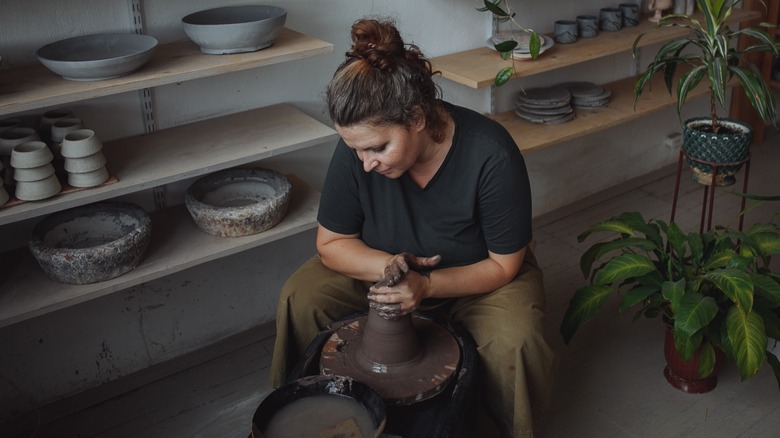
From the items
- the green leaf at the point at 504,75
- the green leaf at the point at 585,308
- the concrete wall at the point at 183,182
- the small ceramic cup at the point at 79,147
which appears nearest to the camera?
the small ceramic cup at the point at 79,147

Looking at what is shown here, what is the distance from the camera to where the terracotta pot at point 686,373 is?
2271 mm

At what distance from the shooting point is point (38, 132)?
2041 mm

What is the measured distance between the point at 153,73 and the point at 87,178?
302 millimetres

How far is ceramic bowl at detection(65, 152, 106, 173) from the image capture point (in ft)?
6.13

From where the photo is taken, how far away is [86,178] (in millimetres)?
1889

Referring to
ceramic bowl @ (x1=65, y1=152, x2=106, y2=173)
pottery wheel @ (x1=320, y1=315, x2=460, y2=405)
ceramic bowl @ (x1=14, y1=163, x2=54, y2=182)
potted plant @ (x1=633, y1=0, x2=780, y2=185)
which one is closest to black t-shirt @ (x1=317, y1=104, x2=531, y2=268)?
pottery wheel @ (x1=320, y1=315, x2=460, y2=405)

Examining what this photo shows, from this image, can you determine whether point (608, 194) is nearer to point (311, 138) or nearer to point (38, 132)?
point (311, 138)

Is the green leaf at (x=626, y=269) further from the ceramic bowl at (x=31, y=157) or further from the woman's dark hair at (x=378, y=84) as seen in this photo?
the ceramic bowl at (x=31, y=157)

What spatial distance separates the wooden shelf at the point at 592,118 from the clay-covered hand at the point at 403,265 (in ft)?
3.34

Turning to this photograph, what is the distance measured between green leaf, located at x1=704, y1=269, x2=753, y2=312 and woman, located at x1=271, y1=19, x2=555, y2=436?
0.48m

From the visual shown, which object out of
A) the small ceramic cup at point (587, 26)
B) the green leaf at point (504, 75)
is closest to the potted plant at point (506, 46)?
the green leaf at point (504, 75)

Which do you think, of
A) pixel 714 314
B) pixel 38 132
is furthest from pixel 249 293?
pixel 714 314

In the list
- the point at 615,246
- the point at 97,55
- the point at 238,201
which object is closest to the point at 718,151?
the point at 615,246

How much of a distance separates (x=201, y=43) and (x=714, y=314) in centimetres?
148
